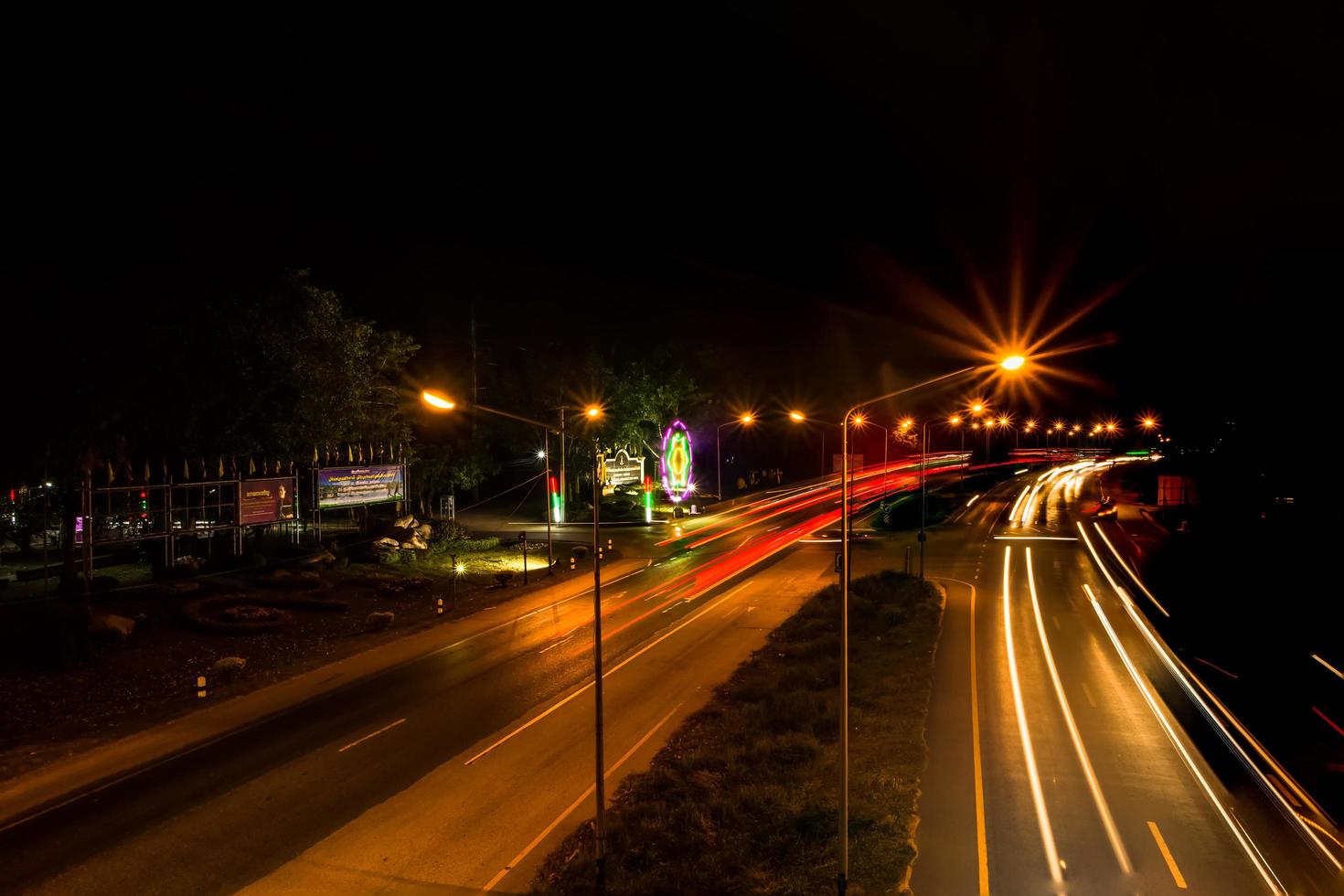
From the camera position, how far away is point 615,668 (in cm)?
2242

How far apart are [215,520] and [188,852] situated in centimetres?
2188

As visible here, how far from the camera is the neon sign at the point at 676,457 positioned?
196 ft

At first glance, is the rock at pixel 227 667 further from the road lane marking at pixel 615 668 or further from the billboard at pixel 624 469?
the billboard at pixel 624 469

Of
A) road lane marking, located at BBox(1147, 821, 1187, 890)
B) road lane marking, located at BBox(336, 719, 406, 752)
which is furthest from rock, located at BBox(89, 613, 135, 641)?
road lane marking, located at BBox(1147, 821, 1187, 890)

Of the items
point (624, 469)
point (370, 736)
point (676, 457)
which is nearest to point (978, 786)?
point (370, 736)

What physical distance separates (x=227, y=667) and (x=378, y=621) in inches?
229

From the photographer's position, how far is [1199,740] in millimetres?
17359

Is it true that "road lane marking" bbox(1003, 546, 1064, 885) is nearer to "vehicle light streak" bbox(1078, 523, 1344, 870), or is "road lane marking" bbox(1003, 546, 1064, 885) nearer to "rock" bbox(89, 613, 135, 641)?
"vehicle light streak" bbox(1078, 523, 1344, 870)

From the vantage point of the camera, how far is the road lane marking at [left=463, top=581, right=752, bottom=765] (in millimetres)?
16906

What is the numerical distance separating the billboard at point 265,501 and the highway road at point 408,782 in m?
12.0

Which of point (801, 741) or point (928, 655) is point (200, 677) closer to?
Result: point (801, 741)

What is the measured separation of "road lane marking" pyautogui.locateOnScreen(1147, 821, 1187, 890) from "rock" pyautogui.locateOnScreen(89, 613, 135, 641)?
26.6m

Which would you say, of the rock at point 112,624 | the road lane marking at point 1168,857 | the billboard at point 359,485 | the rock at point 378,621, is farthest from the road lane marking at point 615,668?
the billboard at point 359,485

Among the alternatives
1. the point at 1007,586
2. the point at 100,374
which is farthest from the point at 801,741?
the point at 100,374
